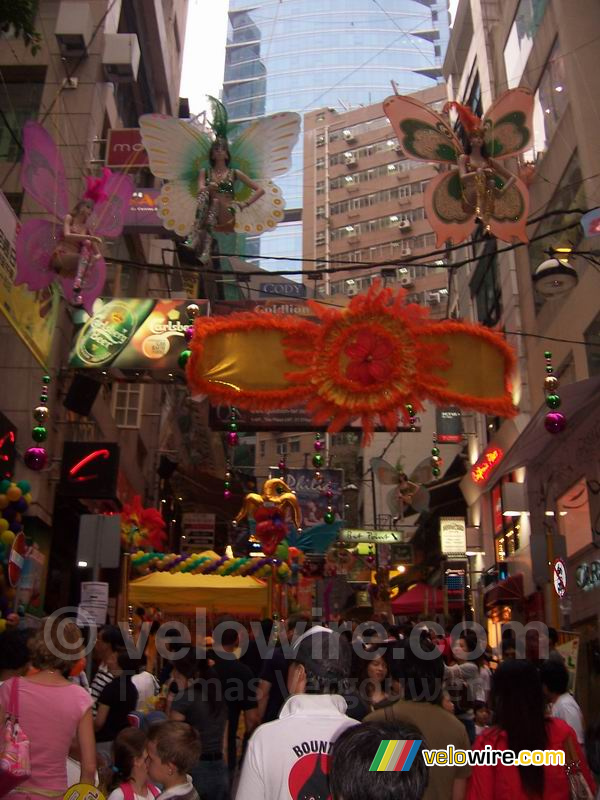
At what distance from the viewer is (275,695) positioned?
6984 millimetres

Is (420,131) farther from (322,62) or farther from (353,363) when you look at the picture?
(322,62)

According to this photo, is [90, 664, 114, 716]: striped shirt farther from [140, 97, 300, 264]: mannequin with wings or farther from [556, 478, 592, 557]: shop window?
[556, 478, 592, 557]: shop window

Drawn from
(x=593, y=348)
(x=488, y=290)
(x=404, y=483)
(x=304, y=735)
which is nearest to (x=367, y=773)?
(x=304, y=735)

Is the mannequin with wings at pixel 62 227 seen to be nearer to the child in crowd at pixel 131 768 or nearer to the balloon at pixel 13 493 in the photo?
the balloon at pixel 13 493

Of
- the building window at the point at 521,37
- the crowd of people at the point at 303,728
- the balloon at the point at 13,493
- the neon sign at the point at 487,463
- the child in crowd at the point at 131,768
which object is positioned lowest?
the child in crowd at the point at 131,768

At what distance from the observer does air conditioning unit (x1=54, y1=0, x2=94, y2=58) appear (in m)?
16.4

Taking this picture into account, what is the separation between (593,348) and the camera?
15.1 m

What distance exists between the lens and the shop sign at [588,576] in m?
14.4

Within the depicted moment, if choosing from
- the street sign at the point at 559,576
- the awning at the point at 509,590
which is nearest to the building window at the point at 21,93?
the street sign at the point at 559,576

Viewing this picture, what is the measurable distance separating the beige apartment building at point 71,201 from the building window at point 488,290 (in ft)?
36.9

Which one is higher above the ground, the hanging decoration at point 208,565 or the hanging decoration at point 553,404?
the hanging decoration at point 553,404

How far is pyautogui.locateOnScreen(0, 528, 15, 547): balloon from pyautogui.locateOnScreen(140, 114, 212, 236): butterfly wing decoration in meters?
4.43

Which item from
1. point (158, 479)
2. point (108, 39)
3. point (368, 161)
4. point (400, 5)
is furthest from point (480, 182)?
Result: point (368, 161)

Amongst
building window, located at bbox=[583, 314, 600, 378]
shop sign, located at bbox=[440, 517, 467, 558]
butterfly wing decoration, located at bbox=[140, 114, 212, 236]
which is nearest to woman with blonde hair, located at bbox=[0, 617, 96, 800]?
butterfly wing decoration, located at bbox=[140, 114, 212, 236]
